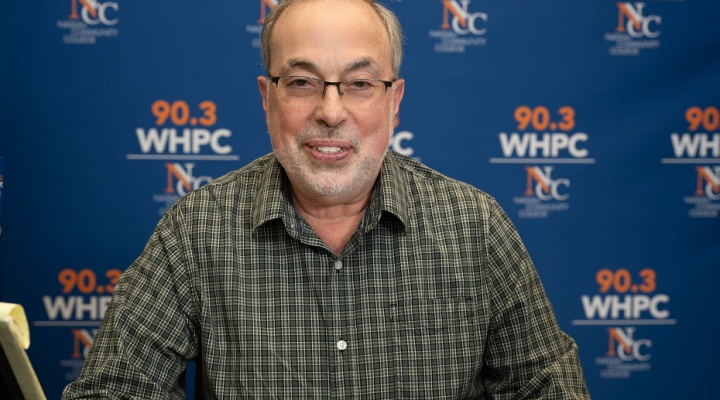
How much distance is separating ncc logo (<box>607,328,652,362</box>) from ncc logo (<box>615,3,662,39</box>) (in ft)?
3.65

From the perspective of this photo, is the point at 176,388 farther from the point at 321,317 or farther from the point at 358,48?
the point at 358,48

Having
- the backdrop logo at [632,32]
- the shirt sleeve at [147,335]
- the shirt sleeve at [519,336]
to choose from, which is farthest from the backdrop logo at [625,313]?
the shirt sleeve at [147,335]

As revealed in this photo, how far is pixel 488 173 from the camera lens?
3.00m

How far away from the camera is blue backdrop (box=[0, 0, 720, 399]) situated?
9.41 ft

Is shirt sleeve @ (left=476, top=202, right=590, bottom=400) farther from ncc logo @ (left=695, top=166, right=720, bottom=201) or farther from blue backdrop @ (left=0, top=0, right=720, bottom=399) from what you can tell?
ncc logo @ (left=695, top=166, right=720, bottom=201)

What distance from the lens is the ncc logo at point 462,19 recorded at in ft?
9.71

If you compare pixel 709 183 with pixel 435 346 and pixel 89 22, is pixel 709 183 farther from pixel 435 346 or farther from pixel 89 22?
pixel 89 22

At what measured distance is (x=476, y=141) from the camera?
2984 millimetres

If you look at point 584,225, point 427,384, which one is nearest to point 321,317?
point 427,384

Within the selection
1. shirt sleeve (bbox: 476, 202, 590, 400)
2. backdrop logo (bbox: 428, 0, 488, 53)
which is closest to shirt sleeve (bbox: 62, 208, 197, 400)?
shirt sleeve (bbox: 476, 202, 590, 400)

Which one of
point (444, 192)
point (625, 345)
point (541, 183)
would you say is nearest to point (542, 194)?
point (541, 183)

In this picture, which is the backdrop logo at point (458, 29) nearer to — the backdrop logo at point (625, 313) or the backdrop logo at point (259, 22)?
the backdrop logo at point (259, 22)

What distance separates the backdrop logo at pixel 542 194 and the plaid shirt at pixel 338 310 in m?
1.16

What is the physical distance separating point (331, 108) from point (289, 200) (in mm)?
261
